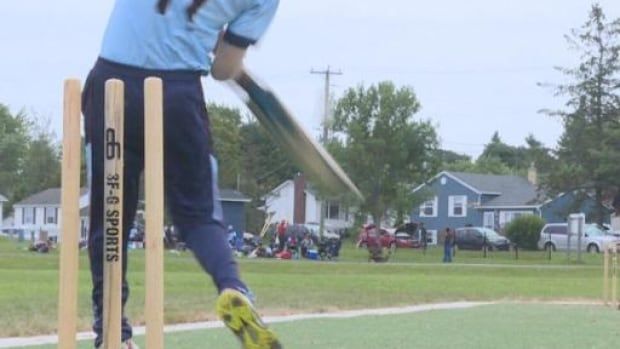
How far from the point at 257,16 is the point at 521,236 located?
6544 centimetres

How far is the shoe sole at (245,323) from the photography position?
394 cm

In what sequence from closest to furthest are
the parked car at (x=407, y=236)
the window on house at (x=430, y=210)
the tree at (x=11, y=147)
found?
the parked car at (x=407, y=236), the window on house at (x=430, y=210), the tree at (x=11, y=147)

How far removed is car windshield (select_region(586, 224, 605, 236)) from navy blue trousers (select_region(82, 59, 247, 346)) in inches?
2465

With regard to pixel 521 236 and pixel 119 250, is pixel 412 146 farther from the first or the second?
pixel 119 250

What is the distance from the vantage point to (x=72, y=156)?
3951 millimetres

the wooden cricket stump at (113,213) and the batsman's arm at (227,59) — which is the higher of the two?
the batsman's arm at (227,59)

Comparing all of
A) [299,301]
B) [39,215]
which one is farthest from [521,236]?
[299,301]

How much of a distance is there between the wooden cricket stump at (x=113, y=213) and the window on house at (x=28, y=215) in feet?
300

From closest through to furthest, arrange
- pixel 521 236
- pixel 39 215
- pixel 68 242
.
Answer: pixel 68 242 → pixel 521 236 → pixel 39 215

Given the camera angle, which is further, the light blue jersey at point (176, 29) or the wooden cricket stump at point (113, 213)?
the light blue jersey at point (176, 29)

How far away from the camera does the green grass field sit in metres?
8.85

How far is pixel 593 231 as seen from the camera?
219ft

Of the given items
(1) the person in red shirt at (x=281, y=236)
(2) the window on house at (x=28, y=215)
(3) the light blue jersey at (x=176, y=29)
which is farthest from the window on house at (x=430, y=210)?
(3) the light blue jersey at (x=176, y=29)

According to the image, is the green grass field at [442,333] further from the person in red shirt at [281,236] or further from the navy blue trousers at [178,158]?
the person in red shirt at [281,236]
